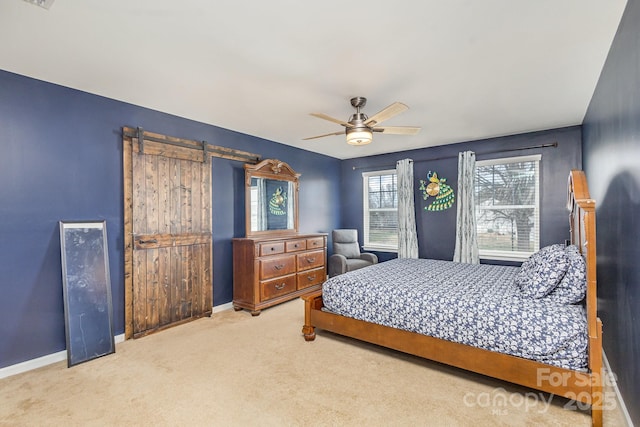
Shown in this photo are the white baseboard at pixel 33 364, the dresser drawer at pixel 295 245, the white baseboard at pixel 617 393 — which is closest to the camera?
the white baseboard at pixel 617 393

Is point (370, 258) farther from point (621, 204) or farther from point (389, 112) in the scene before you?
point (621, 204)

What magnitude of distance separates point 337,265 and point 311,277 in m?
0.55

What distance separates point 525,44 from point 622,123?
32.8 inches

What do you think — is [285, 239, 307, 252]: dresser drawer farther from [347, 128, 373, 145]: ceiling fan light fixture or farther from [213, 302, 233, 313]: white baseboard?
[347, 128, 373, 145]: ceiling fan light fixture

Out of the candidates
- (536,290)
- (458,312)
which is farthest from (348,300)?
(536,290)

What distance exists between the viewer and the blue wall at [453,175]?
14.1 feet

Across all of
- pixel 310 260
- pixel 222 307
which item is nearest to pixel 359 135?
pixel 310 260

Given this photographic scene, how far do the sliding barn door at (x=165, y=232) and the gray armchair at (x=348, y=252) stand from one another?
2129mm

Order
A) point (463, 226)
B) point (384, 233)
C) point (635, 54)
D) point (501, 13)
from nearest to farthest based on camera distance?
1. point (635, 54)
2. point (501, 13)
3. point (463, 226)
4. point (384, 233)

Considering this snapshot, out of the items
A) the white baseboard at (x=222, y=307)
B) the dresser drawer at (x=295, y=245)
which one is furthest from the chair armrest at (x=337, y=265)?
the white baseboard at (x=222, y=307)

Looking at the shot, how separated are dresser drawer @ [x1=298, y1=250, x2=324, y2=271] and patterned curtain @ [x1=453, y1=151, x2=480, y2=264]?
220cm

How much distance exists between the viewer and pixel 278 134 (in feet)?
15.0

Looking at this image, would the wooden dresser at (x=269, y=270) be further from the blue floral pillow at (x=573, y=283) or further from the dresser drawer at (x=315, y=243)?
the blue floral pillow at (x=573, y=283)

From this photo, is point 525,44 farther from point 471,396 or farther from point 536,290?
point 471,396
